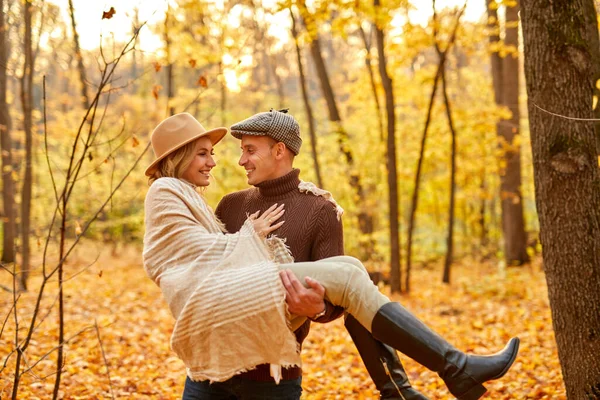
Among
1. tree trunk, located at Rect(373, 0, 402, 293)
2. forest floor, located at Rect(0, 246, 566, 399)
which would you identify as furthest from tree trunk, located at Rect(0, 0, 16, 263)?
tree trunk, located at Rect(373, 0, 402, 293)

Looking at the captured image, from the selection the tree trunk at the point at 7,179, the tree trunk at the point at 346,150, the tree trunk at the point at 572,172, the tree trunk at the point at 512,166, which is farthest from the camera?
the tree trunk at the point at 512,166

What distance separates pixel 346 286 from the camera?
7.34ft

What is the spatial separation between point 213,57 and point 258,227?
7636mm

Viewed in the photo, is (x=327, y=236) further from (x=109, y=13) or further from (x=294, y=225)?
(x=109, y=13)

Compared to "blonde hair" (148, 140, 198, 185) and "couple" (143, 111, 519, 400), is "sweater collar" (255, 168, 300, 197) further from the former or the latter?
"blonde hair" (148, 140, 198, 185)

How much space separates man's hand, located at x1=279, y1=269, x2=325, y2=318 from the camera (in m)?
2.16

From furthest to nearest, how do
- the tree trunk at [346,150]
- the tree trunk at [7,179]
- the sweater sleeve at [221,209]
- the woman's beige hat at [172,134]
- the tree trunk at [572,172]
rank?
1. the tree trunk at [346,150]
2. the tree trunk at [7,179]
3. the tree trunk at [572,172]
4. the sweater sleeve at [221,209]
5. the woman's beige hat at [172,134]

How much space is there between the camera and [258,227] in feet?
7.95

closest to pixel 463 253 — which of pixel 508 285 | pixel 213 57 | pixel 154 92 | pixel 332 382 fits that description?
pixel 508 285

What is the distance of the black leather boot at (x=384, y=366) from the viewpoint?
244 cm

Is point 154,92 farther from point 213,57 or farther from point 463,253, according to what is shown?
point 463,253

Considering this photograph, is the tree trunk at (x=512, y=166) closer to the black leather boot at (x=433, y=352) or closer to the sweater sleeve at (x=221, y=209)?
the sweater sleeve at (x=221, y=209)

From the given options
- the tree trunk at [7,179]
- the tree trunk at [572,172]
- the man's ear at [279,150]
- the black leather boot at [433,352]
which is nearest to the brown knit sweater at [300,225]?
the man's ear at [279,150]

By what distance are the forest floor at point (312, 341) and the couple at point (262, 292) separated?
1.91 ft
